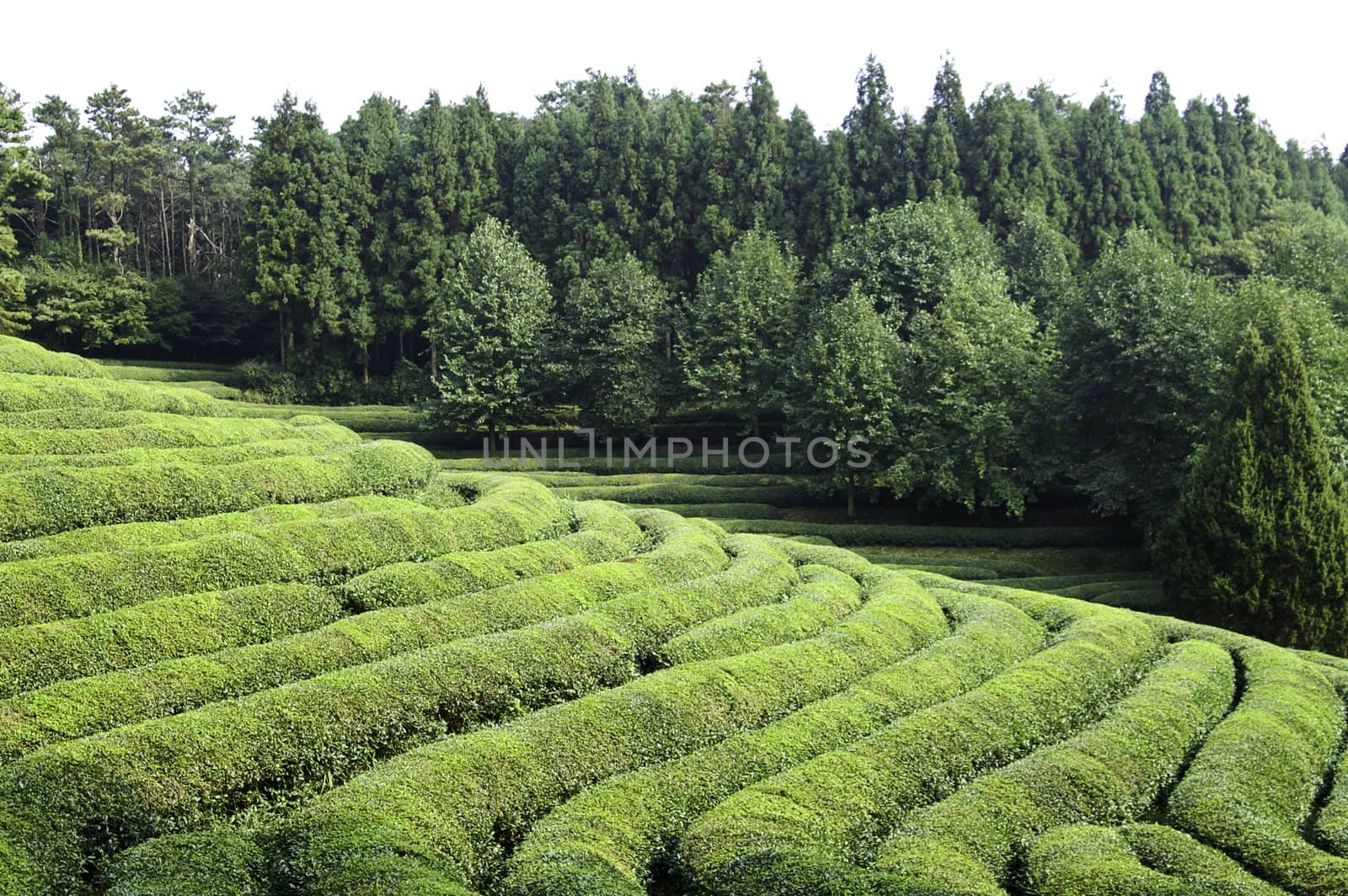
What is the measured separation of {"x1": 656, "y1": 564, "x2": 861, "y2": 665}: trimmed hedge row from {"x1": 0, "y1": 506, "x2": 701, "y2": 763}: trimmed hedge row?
2.28 m

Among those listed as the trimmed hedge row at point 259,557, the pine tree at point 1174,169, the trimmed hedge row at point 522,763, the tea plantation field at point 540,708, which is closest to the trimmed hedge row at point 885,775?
the tea plantation field at point 540,708

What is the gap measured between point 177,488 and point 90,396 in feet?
19.4

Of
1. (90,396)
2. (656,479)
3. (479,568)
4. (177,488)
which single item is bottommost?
(656,479)

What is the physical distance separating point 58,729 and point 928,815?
12.1m

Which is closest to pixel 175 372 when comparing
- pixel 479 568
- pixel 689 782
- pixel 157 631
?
pixel 479 568

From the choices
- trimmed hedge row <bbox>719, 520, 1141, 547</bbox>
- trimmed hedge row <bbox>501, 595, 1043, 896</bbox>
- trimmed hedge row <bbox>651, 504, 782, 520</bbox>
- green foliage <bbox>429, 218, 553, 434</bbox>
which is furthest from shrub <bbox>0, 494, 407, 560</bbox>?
green foliage <bbox>429, 218, 553, 434</bbox>

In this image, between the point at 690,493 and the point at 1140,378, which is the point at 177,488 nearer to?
the point at 690,493

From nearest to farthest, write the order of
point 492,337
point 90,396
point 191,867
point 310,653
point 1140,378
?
point 191,867, point 310,653, point 90,396, point 1140,378, point 492,337

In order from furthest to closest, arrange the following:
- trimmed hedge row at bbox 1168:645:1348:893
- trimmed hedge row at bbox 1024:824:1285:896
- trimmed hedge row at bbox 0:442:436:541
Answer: trimmed hedge row at bbox 0:442:436:541 → trimmed hedge row at bbox 1168:645:1348:893 → trimmed hedge row at bbox 1024:824:1285:896

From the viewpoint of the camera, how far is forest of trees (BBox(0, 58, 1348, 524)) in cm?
4444

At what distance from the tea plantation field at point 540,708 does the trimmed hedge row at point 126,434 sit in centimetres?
9

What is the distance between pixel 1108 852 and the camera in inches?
602

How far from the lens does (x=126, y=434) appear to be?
2533 cm

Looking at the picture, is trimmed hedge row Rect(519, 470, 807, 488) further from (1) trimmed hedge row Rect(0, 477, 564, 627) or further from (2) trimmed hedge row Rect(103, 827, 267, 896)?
(2) trimmed hedge row Rect(103, 827, 267, 896)
